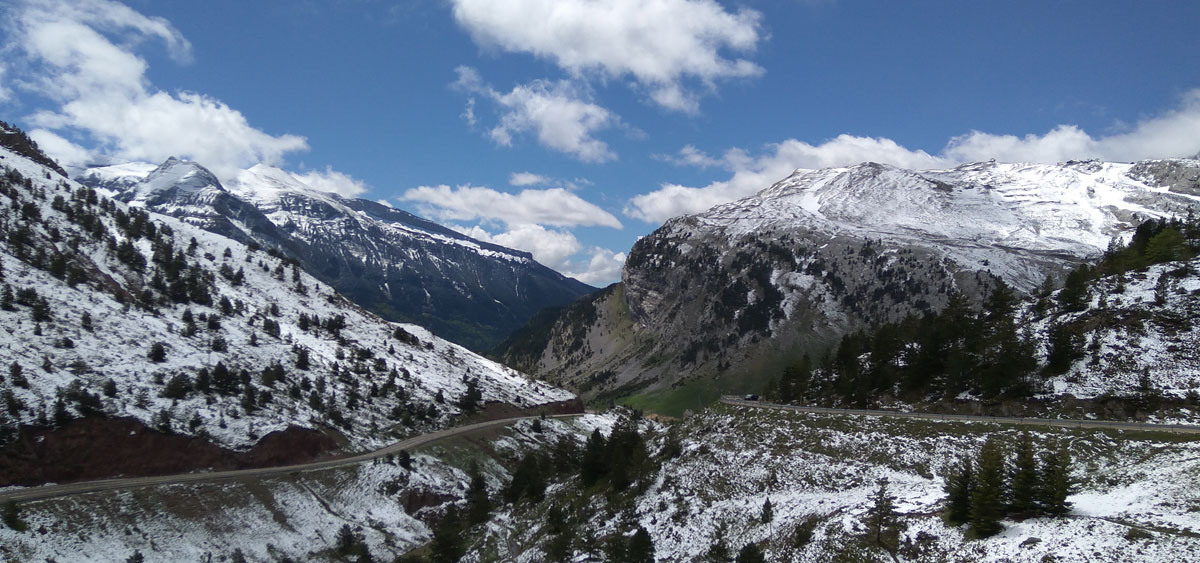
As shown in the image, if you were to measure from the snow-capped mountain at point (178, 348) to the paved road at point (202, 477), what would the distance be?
9.61ft

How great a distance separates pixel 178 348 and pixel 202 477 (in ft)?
104

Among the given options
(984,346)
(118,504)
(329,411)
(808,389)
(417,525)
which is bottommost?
(417,525)

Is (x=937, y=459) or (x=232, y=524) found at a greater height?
(x=937, y=459)

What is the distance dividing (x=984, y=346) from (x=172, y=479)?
95.1 m

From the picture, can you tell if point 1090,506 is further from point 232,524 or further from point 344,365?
point 344,365

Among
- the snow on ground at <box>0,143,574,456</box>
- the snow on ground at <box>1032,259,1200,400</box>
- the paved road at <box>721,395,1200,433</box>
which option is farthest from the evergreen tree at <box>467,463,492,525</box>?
the snow on ground at <box>1032,259,1200,400</box>

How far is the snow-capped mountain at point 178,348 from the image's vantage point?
267 feet

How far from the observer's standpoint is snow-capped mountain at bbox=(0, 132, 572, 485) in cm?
8144

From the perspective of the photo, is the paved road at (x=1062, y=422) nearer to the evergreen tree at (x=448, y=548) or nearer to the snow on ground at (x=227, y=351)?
the evergreen tree at (x=448, y=548)

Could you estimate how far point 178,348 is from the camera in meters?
103

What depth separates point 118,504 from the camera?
68.7m

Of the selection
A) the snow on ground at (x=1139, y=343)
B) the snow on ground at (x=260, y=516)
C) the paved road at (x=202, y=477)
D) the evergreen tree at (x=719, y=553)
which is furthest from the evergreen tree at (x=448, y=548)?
the snow on ground at (x=1139, y=343)

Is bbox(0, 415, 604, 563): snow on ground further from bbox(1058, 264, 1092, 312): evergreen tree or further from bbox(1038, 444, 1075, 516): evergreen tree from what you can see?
bbox(1058, 264, 1092, 312): evergreen tree

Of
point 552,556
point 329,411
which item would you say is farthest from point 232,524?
point 552,556
